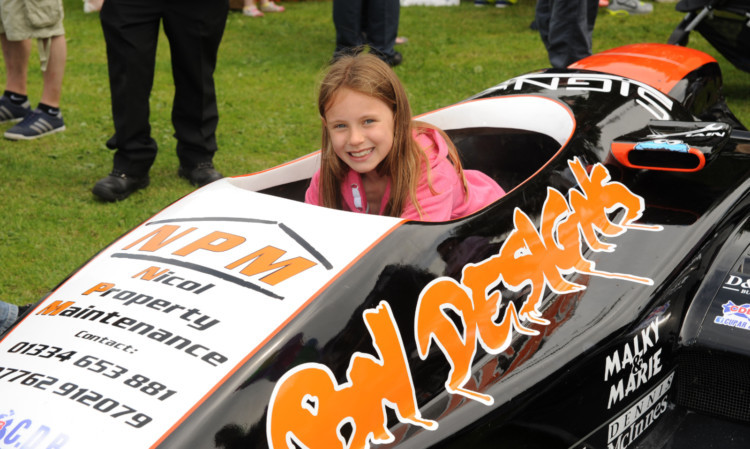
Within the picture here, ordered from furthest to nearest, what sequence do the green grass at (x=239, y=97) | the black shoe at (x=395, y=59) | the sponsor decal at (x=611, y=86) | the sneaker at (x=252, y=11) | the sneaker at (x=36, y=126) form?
1. the sneaker at (x=252, y=11)
2. the black shoe at (x=395, y=59)
3. the sneaker at (x=36, y=126)
4. the green grass at (x=239, y=97)
5. the sponsor decal at (x=611, y=86)

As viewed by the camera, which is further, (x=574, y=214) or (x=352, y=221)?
(x=574, y=214)

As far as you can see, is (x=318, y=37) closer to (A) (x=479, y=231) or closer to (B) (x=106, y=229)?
(B) (x=106, y=229)

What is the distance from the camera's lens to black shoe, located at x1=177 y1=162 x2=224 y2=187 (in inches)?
190

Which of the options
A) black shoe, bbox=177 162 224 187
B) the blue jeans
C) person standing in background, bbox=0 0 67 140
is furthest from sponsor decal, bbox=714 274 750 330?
person standing in background, bbox=0 0 67 140

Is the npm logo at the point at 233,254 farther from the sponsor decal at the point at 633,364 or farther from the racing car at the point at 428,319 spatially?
the sponsor decal at the point at 633,364

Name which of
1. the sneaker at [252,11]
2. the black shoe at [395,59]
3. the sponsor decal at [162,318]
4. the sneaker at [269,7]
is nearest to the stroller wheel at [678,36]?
the black shoe at [395,59]

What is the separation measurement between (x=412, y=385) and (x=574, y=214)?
878 mm

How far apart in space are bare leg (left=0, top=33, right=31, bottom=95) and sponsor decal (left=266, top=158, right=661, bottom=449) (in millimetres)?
4408

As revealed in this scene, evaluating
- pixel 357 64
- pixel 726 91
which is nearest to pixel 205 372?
pixel 357 64

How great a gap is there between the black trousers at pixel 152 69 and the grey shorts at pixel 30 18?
1.01 metres

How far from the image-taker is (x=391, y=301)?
1982mm

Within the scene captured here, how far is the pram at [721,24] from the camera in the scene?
582cm

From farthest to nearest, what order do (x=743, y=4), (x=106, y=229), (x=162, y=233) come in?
(x=743, y=4) → (x=106, y=229) → (x=162, y=233)

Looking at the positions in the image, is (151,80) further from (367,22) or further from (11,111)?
(367,22)
